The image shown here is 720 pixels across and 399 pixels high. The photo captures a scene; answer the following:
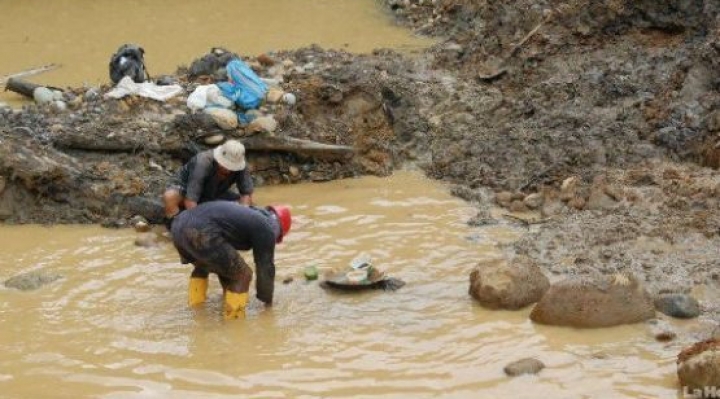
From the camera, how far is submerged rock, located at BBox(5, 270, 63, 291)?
281 inches

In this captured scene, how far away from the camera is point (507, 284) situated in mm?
6539

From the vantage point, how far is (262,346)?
243 inches

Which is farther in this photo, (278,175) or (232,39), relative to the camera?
(232,39)

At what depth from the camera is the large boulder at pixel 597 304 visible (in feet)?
20.2

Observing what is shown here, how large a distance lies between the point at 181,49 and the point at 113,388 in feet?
33.7

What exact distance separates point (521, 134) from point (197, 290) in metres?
4.47

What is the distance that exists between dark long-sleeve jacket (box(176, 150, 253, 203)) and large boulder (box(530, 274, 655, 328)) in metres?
2.44

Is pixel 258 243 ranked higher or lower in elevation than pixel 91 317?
higher

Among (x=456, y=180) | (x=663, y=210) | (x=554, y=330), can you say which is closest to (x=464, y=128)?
(x=456, y=180)

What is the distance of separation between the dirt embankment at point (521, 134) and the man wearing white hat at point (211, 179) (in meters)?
1.87

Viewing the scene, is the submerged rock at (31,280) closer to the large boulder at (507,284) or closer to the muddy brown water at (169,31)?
the large boulder at (507,284)

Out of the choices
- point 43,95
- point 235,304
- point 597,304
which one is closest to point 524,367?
point 597,304

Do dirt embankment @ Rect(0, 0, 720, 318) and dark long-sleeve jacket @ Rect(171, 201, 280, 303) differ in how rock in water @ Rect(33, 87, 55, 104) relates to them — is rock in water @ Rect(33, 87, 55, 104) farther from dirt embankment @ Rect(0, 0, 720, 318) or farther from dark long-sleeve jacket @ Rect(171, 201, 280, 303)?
dark long-sleeve jacket @ Rect(171, 201, 280, 303)

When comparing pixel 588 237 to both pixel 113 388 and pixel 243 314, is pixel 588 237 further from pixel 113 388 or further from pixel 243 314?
pixel 113 388
